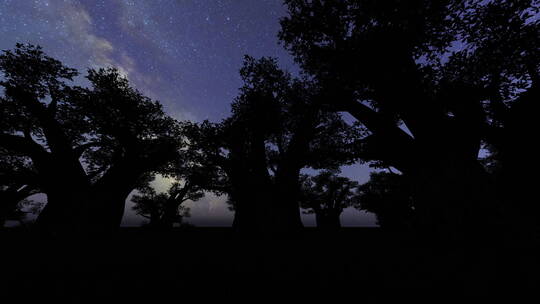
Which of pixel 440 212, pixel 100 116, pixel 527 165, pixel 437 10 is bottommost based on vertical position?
pixel 440 212

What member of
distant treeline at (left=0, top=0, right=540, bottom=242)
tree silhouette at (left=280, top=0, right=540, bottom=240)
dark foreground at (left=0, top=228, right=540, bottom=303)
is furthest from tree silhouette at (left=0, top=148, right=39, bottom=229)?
tree silhouette at (left=280, top=0, right=540, bottom=240)

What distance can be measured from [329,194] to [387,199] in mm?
8615

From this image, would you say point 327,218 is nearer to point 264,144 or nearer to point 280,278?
point 264,144

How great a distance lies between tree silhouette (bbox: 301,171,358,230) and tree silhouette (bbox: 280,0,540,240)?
22.6m

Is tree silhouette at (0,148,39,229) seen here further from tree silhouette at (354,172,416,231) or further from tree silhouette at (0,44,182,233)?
tree silhouette at (354,172,416,231)

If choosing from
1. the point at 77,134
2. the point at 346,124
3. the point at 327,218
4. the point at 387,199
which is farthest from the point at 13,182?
the point at 387,199

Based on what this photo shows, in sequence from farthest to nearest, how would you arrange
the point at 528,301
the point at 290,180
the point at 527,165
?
the point at 290,180, the point at 527,165, the point at 528,301

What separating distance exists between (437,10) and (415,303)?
10.8 metres

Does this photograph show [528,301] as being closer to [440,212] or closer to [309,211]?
[440,212]

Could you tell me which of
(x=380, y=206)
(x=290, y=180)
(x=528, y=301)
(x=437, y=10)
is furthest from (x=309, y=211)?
(x=528, y=301)

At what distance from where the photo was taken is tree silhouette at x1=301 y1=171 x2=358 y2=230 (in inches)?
1194

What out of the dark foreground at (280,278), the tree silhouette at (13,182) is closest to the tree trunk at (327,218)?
the dark foreground at (280,278)

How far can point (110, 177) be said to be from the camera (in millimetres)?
10367

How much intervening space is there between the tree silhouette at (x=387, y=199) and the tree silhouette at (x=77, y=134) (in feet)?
89.9
